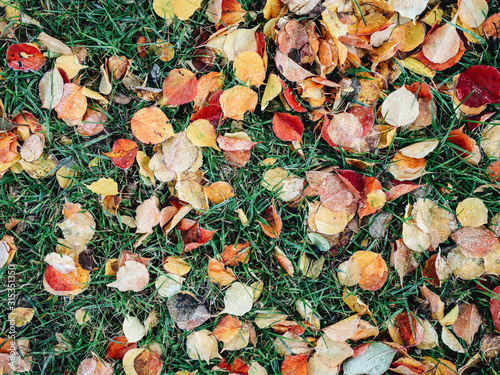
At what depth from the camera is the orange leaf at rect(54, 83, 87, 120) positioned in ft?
4.81

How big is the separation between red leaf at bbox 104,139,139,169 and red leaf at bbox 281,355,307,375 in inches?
42.4

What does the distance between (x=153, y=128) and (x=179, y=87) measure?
0.20 meters

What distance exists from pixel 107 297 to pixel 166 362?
377 mm

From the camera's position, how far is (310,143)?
1.53 meters

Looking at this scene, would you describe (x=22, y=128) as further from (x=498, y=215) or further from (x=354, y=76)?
(x=498, y=215)

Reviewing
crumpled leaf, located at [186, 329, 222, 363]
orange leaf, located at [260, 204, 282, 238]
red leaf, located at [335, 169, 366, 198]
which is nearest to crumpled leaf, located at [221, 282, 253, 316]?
crumpled leaf, located at [186, 329, 222, 363]

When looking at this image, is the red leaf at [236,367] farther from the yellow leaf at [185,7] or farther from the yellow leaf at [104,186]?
the yellow leaf at [185,7]

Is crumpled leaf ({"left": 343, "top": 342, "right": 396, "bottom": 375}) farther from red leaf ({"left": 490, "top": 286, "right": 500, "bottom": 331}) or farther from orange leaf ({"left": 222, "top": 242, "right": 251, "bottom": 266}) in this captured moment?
orange leaf ({"left": 222, "top": 242, "right": 251, "bottom": 266})

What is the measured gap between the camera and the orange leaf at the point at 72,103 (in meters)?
1.47

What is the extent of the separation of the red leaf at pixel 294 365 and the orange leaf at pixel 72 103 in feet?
4.48

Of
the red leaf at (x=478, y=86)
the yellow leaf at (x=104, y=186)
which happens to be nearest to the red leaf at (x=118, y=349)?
the yellow leaf at (x=104, y=186)

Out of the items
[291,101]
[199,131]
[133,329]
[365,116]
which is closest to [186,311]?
[133,329]

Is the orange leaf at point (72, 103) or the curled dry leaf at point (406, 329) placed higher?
the orange leaf at point (72, 103)

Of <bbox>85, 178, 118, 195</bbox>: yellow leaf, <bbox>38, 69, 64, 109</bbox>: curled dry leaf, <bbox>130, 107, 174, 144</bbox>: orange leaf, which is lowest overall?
<bbox>85, 178, 118, 195</bbox>: yellow leaf
